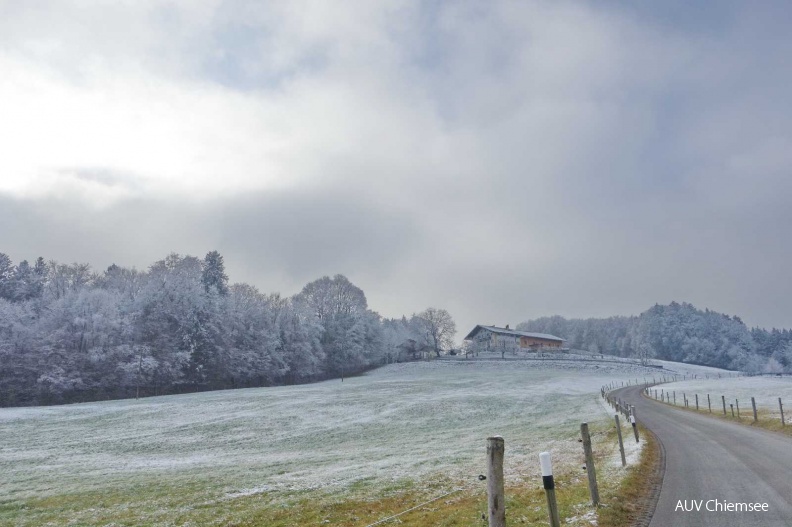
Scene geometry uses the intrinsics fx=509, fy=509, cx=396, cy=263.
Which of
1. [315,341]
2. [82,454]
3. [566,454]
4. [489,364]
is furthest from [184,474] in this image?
[489,364]

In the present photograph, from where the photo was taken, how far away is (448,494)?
15195 mm

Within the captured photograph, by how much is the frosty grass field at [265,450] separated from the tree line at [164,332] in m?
18.2

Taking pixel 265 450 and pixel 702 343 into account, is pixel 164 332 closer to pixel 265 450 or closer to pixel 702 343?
pixel 265 450

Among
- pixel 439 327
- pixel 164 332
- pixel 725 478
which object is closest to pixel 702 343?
pixel 439 327

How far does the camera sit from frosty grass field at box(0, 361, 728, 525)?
17.2 m

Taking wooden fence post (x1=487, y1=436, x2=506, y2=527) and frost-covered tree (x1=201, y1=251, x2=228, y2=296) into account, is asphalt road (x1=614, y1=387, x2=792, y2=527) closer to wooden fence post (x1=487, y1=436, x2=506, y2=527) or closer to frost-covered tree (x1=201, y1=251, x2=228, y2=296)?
wooden fence post (x1=487, y1=436, x2=506, y2=527)

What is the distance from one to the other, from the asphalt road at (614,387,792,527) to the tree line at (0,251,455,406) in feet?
244

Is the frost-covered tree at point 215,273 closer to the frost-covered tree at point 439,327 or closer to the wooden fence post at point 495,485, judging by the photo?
A: the frost-covered tree at point 439,327

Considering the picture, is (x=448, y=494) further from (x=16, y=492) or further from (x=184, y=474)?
(x=16, y=492)

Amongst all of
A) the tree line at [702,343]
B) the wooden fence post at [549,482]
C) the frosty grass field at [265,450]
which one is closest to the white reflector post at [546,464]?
the wooden fence post at [549,482]

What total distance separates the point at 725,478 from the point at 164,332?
273 ft

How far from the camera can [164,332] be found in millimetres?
82375

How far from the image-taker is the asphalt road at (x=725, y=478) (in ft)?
32.4

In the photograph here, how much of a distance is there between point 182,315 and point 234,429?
51.1 metres
